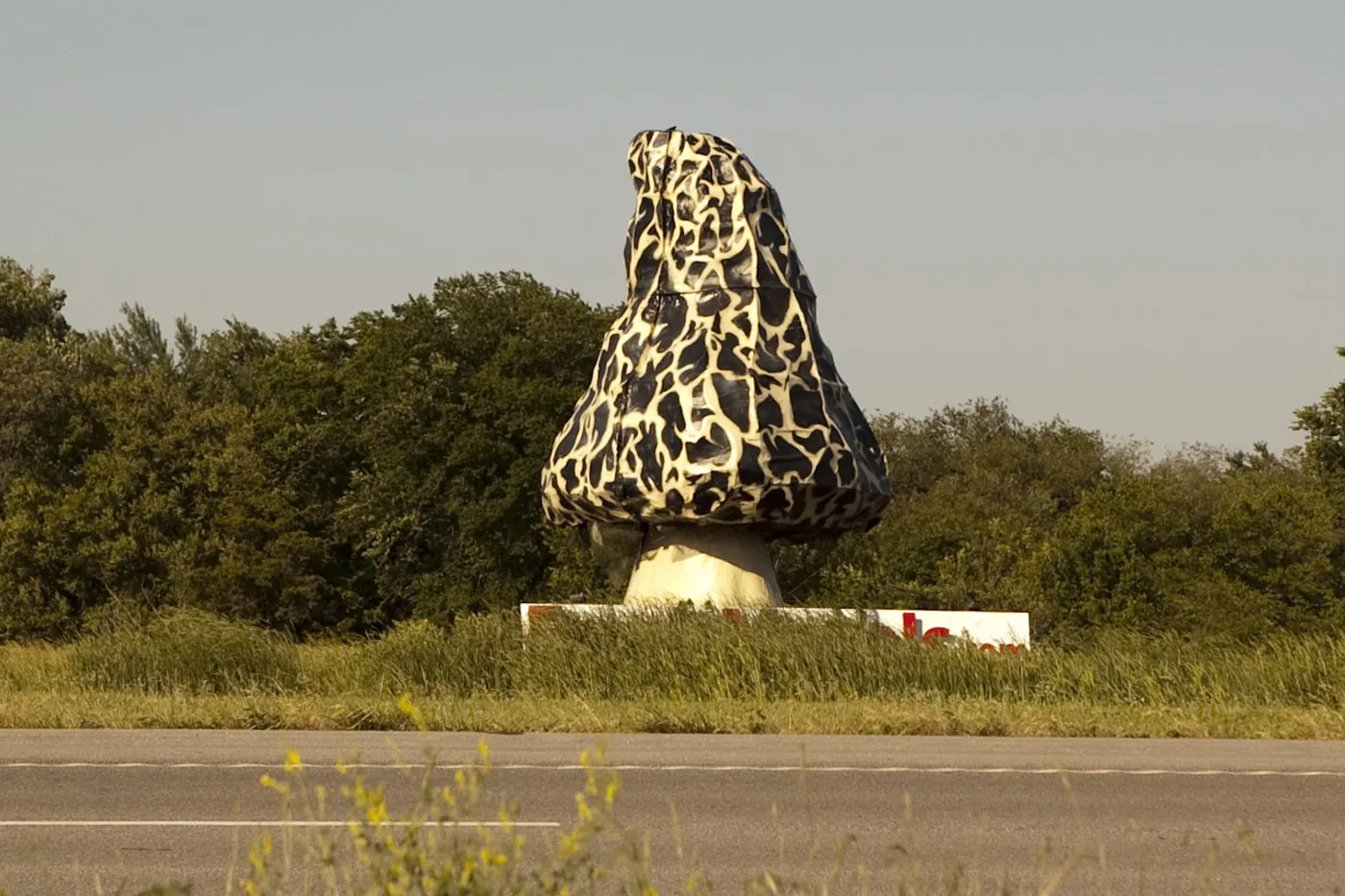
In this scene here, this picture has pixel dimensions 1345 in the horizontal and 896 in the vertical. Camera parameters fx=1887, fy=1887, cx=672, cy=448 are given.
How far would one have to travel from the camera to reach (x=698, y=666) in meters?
20.0

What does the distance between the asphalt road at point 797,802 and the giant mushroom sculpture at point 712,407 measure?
8.01 meters

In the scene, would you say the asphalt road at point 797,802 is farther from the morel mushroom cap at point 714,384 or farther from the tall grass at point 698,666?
the morel mushroom cap at point 714,384

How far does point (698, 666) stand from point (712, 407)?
403cm

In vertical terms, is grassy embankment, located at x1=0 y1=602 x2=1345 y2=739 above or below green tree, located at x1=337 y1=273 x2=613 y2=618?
below

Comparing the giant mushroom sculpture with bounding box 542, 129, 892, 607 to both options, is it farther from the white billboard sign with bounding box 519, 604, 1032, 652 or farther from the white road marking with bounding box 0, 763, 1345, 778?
the white road marking with bounding box 0, 763, 1345, 778

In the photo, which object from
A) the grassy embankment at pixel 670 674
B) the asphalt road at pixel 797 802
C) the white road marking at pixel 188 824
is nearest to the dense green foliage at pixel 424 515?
the grassy embankment at pixel 670 674

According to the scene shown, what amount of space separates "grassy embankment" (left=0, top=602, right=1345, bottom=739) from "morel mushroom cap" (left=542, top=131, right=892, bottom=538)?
2.15 meters

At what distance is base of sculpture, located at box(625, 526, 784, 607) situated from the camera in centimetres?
2383

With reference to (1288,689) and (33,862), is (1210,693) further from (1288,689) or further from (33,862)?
(33,862)

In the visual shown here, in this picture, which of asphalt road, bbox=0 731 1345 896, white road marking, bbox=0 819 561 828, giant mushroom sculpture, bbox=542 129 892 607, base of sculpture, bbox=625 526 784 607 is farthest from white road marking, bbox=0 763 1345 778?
base of sculpture, bbox=625 526 784 607

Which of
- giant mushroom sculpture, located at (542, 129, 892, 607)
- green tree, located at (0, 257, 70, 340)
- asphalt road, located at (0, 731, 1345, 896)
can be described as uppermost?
green tree, located at (0, 257, 70, 340)

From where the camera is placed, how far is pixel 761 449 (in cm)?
2266

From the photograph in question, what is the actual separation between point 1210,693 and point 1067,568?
87.4 feet

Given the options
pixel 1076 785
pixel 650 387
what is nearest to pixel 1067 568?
pixel 650 387
